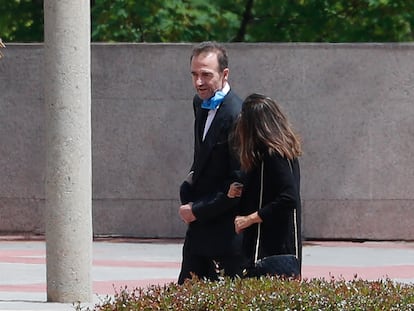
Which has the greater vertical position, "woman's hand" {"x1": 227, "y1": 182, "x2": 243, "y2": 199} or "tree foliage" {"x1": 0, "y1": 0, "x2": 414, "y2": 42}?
"tree foliage" {"x1": 0, "y1": 0, "x2": 414, "y2": 42}

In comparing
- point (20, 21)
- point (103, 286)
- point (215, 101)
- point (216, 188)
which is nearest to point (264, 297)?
point (216, 188)

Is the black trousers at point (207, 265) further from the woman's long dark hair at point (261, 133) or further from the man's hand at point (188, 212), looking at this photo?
the woman's long dark hair at point (261, 133)

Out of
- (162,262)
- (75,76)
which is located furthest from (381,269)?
(75,76)

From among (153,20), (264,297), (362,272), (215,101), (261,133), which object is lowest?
(362,272)

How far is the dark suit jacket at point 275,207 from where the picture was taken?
7133 mm

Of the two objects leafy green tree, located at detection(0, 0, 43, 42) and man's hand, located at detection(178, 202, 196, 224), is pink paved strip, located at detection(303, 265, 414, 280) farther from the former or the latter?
leafy green tree, located at detection(0, 0, 43, 42)

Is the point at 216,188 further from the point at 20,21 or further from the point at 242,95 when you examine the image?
the point at 20,21

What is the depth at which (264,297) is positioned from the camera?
21.0ft

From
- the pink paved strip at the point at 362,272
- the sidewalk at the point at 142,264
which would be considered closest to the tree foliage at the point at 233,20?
the sidewalk at the point at 142,264

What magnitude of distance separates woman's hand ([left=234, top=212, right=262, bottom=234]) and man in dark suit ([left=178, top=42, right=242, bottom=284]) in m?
0.19

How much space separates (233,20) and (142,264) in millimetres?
7055

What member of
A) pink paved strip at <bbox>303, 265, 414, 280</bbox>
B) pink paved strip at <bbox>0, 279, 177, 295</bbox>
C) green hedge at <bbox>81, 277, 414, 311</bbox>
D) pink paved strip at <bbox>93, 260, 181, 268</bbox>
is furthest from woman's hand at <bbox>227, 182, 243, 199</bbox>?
pink paved strip at <bbox>93, 260, 181, 268</bbox>

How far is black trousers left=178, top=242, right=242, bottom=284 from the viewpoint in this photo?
745 centimetres

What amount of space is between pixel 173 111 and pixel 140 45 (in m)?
0.85
